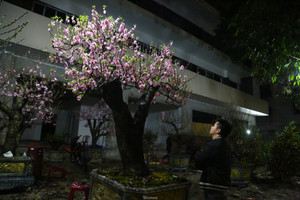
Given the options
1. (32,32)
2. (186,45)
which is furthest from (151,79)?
(186,45)

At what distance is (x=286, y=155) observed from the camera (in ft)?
27.6

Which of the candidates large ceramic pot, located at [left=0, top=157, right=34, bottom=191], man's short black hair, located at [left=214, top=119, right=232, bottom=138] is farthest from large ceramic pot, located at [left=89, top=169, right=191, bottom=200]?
large ceramic pot, located at [left=0, top=157, right=34, bottom=191]

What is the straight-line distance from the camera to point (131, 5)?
439 inches

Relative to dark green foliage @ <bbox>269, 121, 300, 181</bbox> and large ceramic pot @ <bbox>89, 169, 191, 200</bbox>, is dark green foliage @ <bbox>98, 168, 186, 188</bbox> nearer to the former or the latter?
→ large ceramic pot @ <bbox>89, 169, 191, 200</bbox>

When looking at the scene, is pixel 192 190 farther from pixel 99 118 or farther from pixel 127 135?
pixel 99 118

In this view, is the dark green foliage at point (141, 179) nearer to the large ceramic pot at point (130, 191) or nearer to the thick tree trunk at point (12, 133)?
the large ceramic pot at point (130, 191)

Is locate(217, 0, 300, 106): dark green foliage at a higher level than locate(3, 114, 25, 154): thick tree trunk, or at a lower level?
higher

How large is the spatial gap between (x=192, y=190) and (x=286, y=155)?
499 centimetres

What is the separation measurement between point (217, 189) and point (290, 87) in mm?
13381

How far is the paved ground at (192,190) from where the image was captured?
5.28 metres

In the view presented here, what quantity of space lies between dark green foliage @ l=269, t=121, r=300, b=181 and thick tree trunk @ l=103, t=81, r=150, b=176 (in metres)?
7.92

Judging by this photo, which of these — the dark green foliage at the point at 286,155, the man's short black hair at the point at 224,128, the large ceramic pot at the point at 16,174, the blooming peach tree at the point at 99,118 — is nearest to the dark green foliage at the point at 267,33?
the man's short black hair at the point at 224,128

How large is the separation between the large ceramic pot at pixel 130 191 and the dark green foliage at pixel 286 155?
7.79 metres

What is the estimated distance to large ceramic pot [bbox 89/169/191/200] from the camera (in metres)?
2.61
